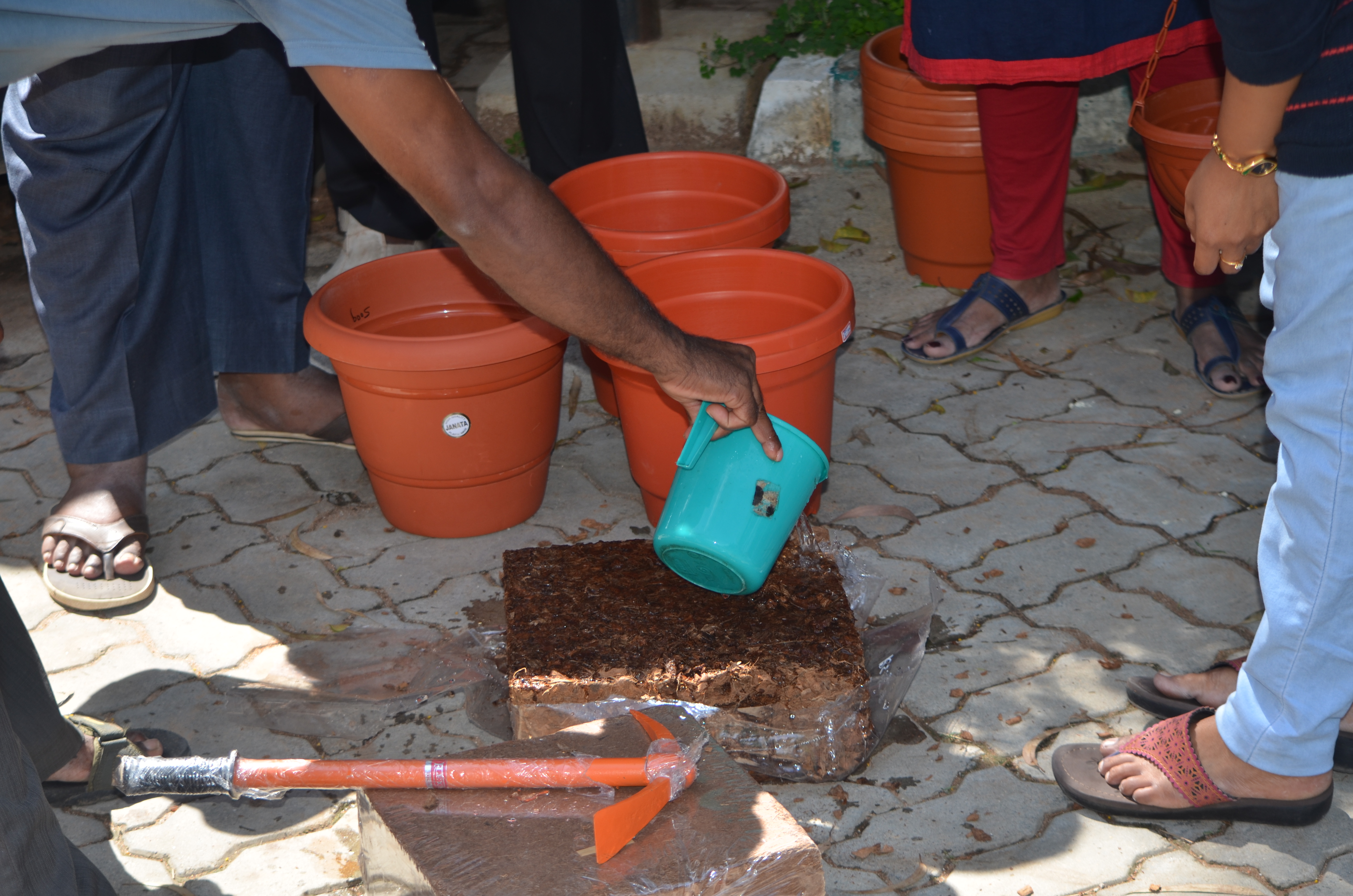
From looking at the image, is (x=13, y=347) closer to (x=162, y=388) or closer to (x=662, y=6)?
(x=162, y=388)

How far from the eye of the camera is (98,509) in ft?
9.41

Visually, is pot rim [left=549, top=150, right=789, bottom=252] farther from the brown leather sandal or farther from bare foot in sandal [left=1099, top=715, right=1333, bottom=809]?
bare foot in sandal [left=1099, top=715, right=1333, bottom=809]

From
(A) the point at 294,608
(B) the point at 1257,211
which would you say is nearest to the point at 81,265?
(A) the point at 294,608

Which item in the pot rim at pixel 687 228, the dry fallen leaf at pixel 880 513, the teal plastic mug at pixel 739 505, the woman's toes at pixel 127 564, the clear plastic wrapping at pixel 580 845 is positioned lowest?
the dry fallen leaf at pixel 880 513

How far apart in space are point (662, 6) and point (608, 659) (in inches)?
172

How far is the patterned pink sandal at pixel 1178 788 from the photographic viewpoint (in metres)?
2.01

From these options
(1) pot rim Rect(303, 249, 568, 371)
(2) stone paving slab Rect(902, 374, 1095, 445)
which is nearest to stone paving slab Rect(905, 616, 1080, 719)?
(2) stone paving slab Rect(902, 374, 1095, 445)

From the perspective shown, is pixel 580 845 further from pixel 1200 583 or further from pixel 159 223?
pixel 159 223

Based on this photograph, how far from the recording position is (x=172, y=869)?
210 centimetres

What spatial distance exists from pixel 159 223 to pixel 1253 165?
2305 mm

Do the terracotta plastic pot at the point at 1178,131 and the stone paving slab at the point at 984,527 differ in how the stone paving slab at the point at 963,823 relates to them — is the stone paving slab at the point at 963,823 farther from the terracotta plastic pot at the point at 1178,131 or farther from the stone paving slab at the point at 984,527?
the terracotta plastic pot at the point at 1178,131

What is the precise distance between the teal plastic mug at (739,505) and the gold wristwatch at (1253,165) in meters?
0.86

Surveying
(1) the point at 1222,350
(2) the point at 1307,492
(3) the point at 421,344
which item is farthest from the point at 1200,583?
(3) the point at 421,344

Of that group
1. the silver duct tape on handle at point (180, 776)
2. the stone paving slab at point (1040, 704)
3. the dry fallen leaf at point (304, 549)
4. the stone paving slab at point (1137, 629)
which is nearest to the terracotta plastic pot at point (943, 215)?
the stone paving slab at point (1137, 629)
